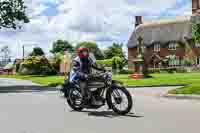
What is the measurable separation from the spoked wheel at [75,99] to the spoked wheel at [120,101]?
3.98ft

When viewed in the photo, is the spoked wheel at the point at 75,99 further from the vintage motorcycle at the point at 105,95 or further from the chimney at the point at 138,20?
the chimney at the point at 138,20

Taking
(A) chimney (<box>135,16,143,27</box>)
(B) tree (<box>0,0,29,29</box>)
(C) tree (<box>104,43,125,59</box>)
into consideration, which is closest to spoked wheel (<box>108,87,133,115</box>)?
(B) tree (<box>0,0,29,29</box>)

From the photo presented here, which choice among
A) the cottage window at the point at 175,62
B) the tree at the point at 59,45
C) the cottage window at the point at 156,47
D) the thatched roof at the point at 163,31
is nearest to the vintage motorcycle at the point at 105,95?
the thatched roof at the point at 163,31

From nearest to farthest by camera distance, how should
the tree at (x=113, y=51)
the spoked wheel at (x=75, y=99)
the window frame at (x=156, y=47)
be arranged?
the spoked wheel at (x=75, y=99) → the window frame at (x=156, y=47) → the tree at (x=113, y=51)

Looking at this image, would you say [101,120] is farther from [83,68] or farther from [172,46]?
[172,46]

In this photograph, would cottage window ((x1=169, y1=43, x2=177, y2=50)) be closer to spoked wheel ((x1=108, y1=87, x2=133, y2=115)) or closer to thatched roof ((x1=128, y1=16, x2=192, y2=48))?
thatched roof ((x1=128, y1=16, x2=192, y2=48))

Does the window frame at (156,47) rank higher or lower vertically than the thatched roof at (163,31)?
lower

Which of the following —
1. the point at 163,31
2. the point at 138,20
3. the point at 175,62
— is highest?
the point at 138,20

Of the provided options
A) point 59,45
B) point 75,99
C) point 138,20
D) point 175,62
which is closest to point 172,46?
point 175,62

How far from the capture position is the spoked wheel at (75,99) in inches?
540

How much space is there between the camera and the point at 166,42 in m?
88.1

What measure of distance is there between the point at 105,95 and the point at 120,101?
41 centimetres

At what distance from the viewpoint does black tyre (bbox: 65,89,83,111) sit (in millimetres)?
13727

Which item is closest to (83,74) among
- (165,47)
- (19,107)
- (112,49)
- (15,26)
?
(19,107)
